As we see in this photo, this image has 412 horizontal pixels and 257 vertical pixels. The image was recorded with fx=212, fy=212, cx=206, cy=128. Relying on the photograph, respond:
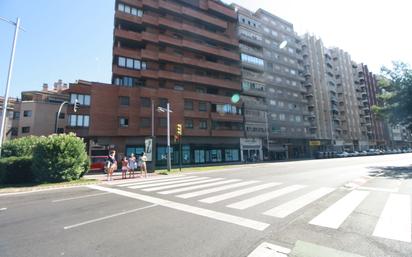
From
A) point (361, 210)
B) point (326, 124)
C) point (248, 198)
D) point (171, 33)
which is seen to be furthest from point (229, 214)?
point (326, 124)

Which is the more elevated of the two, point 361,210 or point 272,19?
point 272,19

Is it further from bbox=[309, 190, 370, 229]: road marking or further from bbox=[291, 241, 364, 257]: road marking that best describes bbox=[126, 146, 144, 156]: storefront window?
bbox=[291, 241, 364, 257]: road marking

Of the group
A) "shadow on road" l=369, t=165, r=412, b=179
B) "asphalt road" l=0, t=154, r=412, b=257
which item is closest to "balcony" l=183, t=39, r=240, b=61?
"shadow on road" l=369, t=165, r=412, b=179

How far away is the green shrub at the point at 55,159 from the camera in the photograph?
1345 centimetres

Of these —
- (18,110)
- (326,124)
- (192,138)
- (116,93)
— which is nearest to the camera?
(116,93)

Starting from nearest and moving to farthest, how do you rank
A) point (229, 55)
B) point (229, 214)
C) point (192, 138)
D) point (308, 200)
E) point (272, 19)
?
point (229, 214), point (308, 200), point (192, 138), point (229, 55), point (272, 19)

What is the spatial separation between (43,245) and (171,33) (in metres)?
38.5

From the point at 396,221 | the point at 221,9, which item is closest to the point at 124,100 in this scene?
the point at 221,9

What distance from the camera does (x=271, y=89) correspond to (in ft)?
156

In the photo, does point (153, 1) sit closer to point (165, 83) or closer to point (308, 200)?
point (165, 83)

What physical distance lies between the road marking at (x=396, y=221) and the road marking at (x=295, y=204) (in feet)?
5.96

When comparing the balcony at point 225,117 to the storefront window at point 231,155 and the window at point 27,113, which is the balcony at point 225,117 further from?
the window at point 27,113

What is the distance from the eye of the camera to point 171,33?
3734cm

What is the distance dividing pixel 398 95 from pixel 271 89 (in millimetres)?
28356
